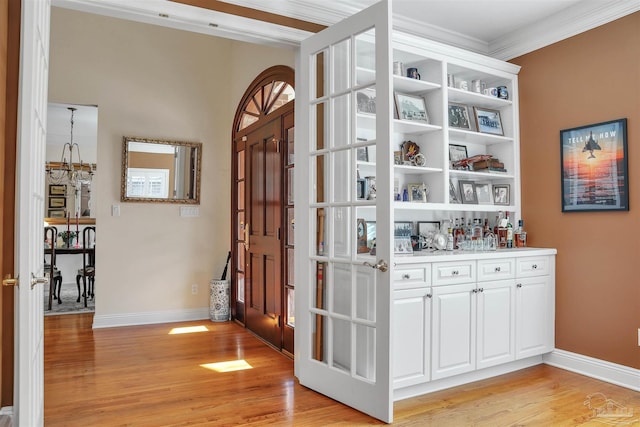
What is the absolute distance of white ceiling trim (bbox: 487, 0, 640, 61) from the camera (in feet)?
10.6

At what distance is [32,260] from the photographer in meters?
1.82

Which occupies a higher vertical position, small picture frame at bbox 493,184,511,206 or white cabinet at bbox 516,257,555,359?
small picture frame at bbox 493,184,511,206

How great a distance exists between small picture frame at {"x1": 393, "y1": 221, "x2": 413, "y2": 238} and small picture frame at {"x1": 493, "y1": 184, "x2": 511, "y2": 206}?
928 millimetres

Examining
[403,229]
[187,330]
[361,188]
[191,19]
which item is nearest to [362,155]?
[361,188]

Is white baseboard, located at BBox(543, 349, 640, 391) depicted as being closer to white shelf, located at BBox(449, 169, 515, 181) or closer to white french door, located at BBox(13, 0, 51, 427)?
white shelf, located at BBox(449, 169, 515, 181)

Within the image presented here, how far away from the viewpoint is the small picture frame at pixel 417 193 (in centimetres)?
358

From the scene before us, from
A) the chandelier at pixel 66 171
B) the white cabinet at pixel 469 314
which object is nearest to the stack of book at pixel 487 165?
the white cabinet at pixel 469 314

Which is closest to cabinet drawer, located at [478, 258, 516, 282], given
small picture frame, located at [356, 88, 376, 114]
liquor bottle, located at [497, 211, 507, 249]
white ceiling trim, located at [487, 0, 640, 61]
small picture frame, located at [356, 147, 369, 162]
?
liquor bottle, located at [497, 211, 507, 249]

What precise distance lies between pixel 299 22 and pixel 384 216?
1616 mm

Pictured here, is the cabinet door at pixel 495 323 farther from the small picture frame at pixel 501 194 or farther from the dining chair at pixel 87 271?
the dining chair at pixel 87 271

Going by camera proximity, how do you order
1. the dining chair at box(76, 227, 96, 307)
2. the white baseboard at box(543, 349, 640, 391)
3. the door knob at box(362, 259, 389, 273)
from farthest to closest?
the dining chair at box(76, 227, 96, 307) < the white baseboard at box(543, 349, 640, 391) < the door knob at box(362, 259, 389, 273)

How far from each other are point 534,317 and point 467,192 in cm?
112

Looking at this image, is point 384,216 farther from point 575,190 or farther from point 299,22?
point 575,190

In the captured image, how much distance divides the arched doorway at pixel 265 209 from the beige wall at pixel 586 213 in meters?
2.04
